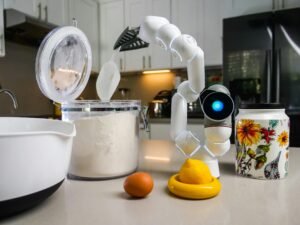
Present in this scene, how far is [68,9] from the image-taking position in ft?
8.12

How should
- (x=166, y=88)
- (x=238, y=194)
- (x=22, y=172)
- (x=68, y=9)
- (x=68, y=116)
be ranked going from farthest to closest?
(x=166, y=88) → (x=68, y=9) → (x=68, y=116) → (x=238, y=194) → (x=22, y=172)

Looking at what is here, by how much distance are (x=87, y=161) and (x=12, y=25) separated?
1762 mm

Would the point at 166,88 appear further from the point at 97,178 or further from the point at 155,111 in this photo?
the point at 97,178

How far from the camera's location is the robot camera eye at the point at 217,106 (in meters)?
0.49

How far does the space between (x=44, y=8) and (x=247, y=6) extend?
1742 millimetres

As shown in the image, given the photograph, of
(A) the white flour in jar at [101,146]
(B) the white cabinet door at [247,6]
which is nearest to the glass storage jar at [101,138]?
(A) the white flour in jar at [101,146]

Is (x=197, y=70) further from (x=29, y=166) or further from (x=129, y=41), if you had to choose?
(x=29, y=166)

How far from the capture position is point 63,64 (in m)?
0.59

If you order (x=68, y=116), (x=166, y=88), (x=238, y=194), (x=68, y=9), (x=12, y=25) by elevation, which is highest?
(x=68, y=9)

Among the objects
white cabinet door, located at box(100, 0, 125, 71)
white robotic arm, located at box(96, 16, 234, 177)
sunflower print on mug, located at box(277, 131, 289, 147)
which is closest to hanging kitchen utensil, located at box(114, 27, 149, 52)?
white robotic arm, located at box(96, 16, 234, 177)

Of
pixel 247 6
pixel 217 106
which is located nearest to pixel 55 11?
pixel 247 6

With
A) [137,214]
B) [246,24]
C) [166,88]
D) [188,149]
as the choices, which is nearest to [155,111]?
[166,88]

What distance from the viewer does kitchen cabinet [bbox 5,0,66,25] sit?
194cm

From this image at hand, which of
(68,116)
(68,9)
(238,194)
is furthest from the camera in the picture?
(68,9)
